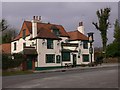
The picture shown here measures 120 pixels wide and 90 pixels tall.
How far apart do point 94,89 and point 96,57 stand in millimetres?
42938

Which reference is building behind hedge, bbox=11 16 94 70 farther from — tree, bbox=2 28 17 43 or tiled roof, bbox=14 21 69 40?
tree, bbox=2 28 17 43

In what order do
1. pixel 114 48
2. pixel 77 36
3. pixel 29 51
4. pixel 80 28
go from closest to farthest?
pixel 29 51, pixel 77 36, pixel 80 28, pixel 114 48

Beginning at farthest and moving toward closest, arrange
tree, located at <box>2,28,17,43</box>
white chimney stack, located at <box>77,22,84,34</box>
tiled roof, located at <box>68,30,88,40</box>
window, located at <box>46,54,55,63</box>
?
tree, located at <box>2,28,17,43</box> < white chimney stack, located at <box>77,22,84,34</box> < tiled roof, located at <box>68,30,88,40</box> < window, located at <box>46,54,55,63</box>

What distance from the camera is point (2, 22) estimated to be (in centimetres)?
6744

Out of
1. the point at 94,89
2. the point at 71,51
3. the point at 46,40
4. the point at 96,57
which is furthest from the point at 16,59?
the point at 94,89

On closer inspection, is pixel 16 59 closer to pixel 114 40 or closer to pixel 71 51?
pixel 71 51

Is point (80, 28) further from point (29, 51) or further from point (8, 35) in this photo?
point (8, 35)

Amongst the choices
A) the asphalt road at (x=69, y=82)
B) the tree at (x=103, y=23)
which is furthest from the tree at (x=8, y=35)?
the asphalt road at (x=69, y=82)

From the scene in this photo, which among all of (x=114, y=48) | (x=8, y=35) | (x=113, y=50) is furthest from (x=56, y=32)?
(x=8, y=35)

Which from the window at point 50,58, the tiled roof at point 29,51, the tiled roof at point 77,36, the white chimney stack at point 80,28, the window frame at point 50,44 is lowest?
the window at point 50,58

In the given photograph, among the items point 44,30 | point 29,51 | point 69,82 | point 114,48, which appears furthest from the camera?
point 114,48

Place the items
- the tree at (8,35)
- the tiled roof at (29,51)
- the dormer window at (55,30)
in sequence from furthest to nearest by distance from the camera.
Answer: the tree at (8,35) < the dormer window at (55,30) < the tiled roof at (29,51)

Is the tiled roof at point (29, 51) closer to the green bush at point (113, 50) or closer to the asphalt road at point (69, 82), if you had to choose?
the asphalt road at point (69, 82)

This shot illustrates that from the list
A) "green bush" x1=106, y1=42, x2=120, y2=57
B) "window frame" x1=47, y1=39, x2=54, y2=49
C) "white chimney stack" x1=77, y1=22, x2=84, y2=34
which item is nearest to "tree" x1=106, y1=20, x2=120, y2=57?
"green bush" x1=106, y1=42, x2=120, y2=57
